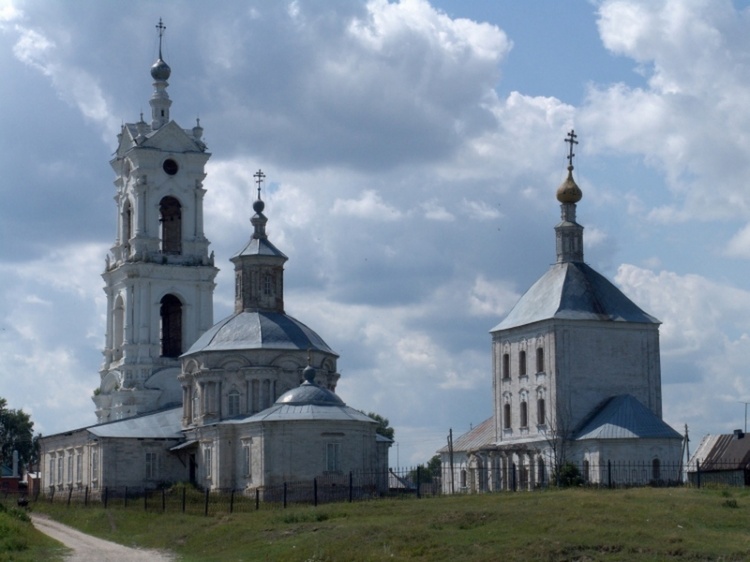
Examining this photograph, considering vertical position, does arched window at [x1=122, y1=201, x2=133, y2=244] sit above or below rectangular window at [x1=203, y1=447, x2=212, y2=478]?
above

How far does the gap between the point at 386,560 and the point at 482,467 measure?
2733 cm

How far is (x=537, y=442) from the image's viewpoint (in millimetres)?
56000

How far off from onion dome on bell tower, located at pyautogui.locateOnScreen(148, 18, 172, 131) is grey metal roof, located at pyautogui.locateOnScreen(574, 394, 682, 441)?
31.7m

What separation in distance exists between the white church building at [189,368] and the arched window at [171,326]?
7 centimetres

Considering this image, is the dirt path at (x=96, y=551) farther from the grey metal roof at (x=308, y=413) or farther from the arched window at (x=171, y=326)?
the arched window at (x=171, y=326)

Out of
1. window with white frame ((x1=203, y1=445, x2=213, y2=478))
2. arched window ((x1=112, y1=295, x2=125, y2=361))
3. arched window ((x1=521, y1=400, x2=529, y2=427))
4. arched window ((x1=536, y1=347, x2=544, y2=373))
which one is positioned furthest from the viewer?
arched window ((x1=112, y1=295, x2=125, y2=361))

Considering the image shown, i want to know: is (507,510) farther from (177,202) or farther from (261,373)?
(177,202)

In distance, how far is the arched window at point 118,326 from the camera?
2933 inches

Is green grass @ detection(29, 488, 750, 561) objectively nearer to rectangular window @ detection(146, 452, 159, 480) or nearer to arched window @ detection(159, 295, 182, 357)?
rectangular window @ detection(146, 452, 159, 480)

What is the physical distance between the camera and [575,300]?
57000 millimetres

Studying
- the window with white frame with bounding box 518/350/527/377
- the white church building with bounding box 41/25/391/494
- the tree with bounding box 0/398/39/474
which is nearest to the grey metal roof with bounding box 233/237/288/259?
the white church building with bounding box 41/25/391/494

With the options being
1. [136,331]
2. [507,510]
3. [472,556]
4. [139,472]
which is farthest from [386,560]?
[136,331]

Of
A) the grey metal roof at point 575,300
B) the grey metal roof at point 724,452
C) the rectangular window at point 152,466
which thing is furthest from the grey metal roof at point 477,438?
the rectangular window at point 152,466

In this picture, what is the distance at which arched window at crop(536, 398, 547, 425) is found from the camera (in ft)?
184
